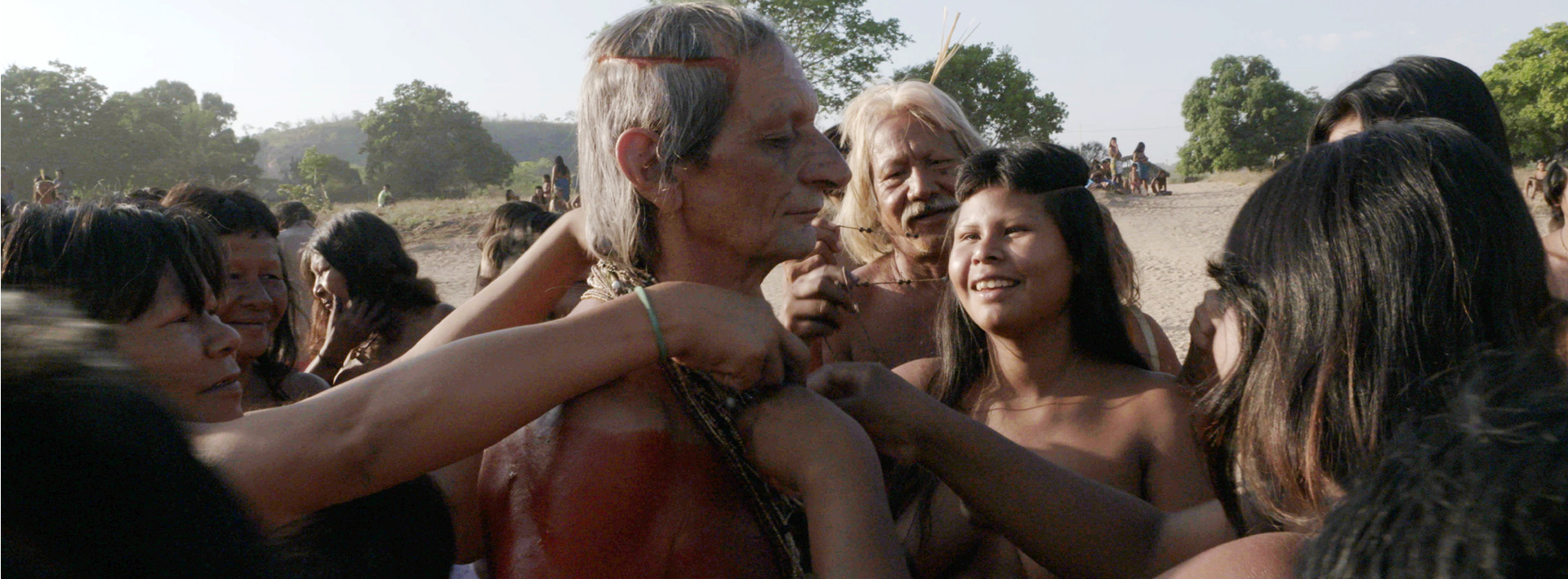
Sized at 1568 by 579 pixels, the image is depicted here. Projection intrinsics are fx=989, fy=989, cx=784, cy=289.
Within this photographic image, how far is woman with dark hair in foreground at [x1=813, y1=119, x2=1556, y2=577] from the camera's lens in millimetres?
1258

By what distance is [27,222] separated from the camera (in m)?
1.96

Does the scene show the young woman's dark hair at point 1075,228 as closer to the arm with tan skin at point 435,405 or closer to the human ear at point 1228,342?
the human ear at point 1228,342

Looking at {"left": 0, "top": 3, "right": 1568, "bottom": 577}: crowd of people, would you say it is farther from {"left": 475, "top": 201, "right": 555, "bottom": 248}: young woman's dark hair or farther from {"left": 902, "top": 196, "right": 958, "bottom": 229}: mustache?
{"left": 475, "top": 201, "right": 555, "bottom": 248}: young woman's dark hair

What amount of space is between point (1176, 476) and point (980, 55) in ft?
116

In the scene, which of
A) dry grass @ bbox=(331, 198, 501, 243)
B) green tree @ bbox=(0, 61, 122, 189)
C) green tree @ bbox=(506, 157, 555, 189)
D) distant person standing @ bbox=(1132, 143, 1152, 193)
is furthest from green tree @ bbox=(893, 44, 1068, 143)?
green tree @ bbox=(0, 61, 122, 189)

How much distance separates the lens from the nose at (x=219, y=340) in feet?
6.63

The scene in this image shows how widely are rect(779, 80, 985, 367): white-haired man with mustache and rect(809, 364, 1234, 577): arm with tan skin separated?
131cm

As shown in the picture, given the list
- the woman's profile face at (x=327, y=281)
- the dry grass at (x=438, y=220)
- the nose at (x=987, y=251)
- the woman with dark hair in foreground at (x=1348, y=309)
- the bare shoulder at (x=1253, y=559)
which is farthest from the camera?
the dry grass at (x=438, y=220)

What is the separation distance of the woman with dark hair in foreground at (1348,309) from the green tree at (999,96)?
1304 inches

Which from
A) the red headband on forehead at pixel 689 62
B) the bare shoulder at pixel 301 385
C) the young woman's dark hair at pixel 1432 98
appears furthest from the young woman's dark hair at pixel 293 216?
the young woman's dark hair at pixel 1432 98

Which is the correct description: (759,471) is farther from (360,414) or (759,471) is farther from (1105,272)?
(1105,272)

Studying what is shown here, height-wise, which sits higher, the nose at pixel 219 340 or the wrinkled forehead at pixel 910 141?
the wrinkled forehead at pixel 910 141

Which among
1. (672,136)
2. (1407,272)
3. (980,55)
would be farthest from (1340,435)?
(980,55)

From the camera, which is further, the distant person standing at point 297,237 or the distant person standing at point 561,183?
the distant person standing at point 561,183
